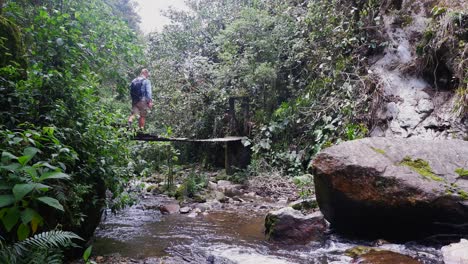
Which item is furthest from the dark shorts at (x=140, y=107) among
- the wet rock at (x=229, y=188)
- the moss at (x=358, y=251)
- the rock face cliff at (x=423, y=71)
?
the moss at (x=358, y=251)

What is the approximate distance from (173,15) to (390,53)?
31.3 feet

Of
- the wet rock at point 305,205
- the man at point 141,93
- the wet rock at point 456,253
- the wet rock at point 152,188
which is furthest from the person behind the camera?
the man at point 141,93

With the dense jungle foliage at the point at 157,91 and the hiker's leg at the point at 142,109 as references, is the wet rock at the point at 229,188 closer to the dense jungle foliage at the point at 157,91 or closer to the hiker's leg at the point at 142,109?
the dense jungle foliage at the point at 157,91

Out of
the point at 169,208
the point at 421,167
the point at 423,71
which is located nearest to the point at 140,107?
the point at 169,208

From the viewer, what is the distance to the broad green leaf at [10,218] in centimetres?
155

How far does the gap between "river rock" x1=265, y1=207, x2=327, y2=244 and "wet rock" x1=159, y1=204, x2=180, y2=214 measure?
2.17 metres

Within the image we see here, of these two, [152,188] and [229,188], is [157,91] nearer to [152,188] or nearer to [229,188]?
[152,188]

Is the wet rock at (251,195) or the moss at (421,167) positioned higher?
the moss at (421,167)

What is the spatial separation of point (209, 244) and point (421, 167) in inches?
102

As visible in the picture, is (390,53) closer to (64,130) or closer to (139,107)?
(139,107)

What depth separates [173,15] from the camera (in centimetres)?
1460

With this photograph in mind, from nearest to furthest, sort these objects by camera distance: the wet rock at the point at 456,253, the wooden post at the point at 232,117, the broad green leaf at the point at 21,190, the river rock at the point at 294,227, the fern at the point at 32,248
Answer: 1. the broad green leaf at the point at 21,190
2. the fern at the point at 32,248
3. the wet rock at the point at 456,253
4. the river rock at the point at 294,227
5. the wooden post at the point at 232,117

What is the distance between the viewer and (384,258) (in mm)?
3521

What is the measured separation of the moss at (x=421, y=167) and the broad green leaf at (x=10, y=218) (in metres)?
3.72
